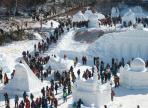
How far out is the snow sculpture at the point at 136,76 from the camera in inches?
1702

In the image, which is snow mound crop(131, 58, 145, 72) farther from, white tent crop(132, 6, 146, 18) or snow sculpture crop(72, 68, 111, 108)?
white tent crop(132, 6, 146, 18)

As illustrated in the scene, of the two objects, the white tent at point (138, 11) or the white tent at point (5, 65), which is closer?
the white tent at point (5, 65)

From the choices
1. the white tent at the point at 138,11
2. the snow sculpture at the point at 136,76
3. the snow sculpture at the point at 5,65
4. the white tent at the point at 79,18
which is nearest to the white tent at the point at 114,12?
the white tent at the point at 138,11

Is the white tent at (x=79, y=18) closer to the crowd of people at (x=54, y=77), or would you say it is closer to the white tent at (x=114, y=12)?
the crowd of people at (x=54, y=77)

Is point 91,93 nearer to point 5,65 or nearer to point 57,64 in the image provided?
point 57,64

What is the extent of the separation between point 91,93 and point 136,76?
21.8 ft

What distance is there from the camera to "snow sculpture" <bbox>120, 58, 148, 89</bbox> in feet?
142

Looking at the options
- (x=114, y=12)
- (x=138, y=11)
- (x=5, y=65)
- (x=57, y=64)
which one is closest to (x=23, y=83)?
(x=57, y=64)

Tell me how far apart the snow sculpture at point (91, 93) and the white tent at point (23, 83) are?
415 centimetres

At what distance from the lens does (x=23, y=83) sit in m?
41.4

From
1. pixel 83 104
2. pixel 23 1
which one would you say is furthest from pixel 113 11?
pixel 83 104

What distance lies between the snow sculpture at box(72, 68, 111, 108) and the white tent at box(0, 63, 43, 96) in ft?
13.6

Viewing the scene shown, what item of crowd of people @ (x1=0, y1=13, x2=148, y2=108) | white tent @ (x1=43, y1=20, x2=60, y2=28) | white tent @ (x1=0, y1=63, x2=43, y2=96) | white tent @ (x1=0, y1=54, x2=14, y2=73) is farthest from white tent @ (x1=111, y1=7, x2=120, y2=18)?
white tent @ (x1=0, y1=63, x2=43, y2=96)

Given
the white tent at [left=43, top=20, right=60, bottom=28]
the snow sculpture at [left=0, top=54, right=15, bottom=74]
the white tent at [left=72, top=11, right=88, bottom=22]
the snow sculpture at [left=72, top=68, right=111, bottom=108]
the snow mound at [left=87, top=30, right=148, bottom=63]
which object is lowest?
the snow sculpture at [left=72, top=68, right=111, bottom=108]
